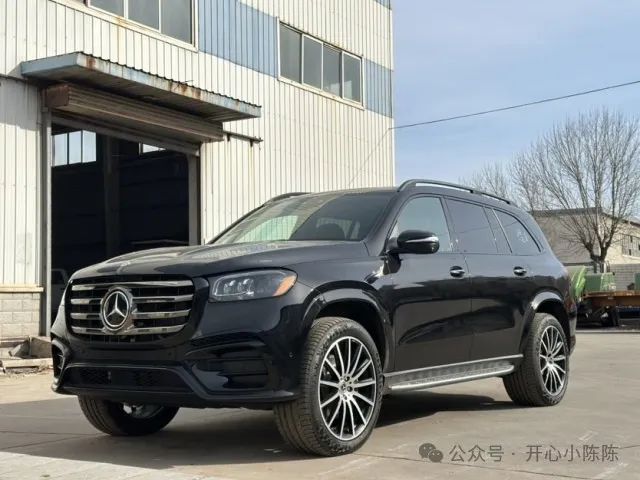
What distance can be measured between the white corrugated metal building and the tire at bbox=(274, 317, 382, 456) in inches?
319

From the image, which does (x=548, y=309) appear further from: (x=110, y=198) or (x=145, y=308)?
(x=110, y=198)

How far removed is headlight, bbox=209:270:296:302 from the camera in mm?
4715

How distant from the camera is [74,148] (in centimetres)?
2066

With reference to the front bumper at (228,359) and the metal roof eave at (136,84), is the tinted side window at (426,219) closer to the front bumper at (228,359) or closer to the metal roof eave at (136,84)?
the front bumper at (228,359)

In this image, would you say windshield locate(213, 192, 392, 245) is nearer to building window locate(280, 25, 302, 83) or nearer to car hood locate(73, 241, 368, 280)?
car hood locate(73, 241, 368, 280)

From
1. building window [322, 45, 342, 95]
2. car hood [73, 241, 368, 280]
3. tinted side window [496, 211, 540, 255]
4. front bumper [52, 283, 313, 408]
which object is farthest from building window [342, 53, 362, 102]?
front bumper [52, 283, 313, 408]

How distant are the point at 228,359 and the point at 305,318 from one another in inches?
20.7

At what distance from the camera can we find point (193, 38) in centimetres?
1508

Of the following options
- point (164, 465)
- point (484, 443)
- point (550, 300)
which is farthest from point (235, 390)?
point (550, 300)

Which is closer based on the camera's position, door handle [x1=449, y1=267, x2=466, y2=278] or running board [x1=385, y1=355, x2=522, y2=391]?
running board [x1=385, y1=355, x2=522, y2=391]

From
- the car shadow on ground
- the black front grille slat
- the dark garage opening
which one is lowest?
the car shadow on ground

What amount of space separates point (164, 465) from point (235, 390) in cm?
71

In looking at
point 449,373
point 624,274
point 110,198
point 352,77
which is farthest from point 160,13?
point 624,274

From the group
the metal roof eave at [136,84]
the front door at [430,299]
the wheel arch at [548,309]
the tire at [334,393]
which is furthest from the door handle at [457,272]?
the metal roof eave at [136,84]
